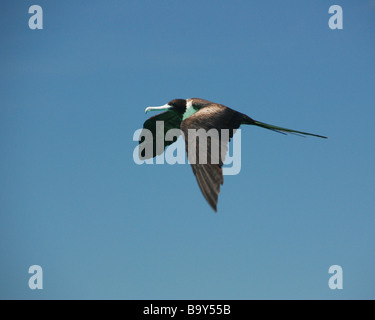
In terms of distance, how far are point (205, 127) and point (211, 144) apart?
2.07 feet

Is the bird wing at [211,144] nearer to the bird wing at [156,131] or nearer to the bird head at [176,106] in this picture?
the bird head at [176,106]

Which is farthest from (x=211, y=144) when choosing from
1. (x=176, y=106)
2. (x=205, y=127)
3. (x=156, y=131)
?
(x=156, y=131)

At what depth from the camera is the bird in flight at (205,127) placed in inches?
276

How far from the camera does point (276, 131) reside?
31.7 ft

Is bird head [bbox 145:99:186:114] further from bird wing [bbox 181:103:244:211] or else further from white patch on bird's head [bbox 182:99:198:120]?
bird wing [bbox 181:103:244:211]

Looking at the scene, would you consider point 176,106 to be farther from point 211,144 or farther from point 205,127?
point 211,144

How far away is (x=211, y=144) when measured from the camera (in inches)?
304

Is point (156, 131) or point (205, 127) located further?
point (156, 131)

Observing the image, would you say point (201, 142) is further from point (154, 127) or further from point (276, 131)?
point (154, 127)

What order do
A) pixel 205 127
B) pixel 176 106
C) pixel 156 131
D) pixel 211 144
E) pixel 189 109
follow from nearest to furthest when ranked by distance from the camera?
pixel 211 144
pixel 205 127
pixel 189 109
pixel 176 106
pixel 156 131

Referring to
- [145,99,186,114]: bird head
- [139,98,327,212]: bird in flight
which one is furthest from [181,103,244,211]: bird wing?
[145,99,186,114]: bird head

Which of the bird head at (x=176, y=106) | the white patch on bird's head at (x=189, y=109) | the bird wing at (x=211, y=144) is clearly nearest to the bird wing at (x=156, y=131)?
the bird head at (x=176, y=106)
